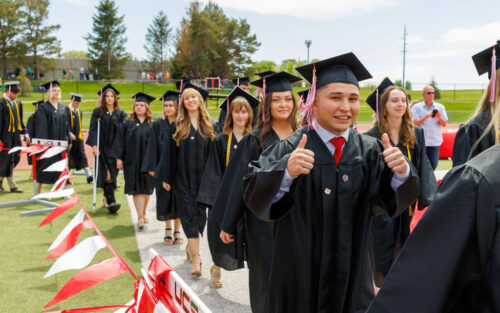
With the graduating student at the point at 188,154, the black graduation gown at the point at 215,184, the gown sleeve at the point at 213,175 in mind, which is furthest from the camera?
the graduating student at the point at 188,154

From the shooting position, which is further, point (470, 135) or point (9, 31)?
point (9, 31)

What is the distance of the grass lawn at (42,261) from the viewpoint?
425 cm

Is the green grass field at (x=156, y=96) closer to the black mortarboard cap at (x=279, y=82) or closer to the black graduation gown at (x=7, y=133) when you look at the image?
the black graduation gown at (x=7, y=133)

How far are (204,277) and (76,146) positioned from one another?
633 centimetres

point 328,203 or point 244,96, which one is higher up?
point 244,96

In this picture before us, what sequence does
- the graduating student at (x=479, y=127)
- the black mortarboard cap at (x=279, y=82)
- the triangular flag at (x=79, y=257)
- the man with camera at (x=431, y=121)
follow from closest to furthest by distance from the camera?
the triangular flag at (x=79, y=257) → the graduating student at (x=479, y=127) → the black mortarboard cap at (x=279, y=82) → the man with camera at (x=431, y=121)

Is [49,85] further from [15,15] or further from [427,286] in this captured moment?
[15,15]

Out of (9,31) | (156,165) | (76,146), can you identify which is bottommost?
(76,146)

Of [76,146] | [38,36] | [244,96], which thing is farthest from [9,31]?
[244,96]

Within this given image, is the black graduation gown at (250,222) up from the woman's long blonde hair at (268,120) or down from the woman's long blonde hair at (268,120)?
down

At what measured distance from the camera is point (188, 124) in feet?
17.6

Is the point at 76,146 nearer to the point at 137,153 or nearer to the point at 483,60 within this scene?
the point at 137,153

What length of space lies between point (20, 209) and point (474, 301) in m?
8.17

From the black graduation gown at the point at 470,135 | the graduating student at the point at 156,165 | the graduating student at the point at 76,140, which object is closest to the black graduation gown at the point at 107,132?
the graduating student at the point at 76,140
